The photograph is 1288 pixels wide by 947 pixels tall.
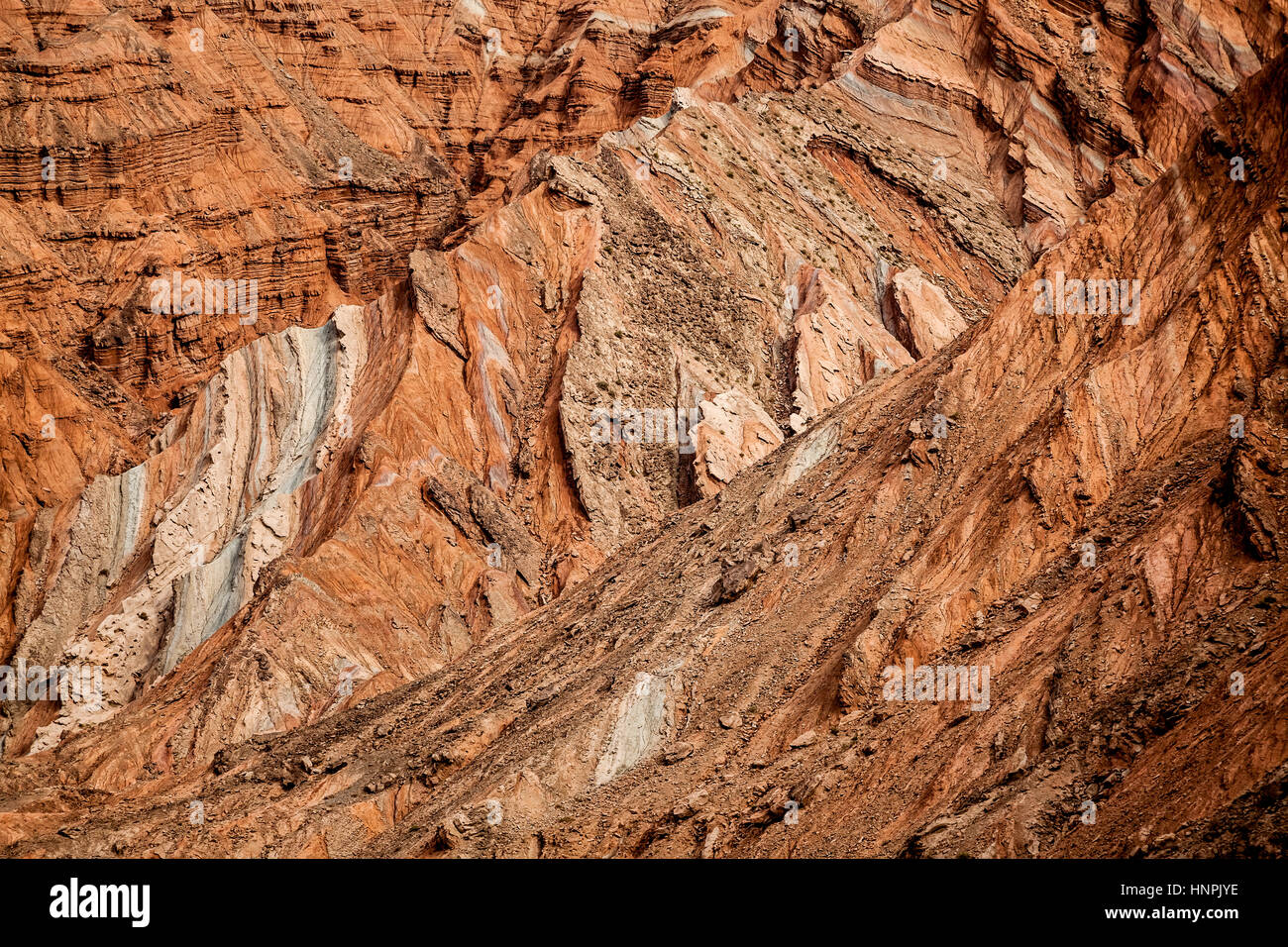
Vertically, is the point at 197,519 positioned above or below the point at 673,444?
below

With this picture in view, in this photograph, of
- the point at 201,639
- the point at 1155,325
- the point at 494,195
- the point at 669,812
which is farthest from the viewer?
the point at 494,195

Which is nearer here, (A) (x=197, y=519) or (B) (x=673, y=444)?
(B) (x=673, y=444)

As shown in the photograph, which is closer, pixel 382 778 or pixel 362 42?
pixel 382 778

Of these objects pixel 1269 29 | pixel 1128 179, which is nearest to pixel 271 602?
pixel 1128 179

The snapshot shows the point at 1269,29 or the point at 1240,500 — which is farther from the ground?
the point at 1269,29

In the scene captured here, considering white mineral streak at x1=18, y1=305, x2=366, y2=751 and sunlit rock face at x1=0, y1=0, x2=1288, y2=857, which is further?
white mineral streak at x1=18, y1=305, x2=366, y2=751

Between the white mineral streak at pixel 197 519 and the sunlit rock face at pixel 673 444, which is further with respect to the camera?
the white mineral streak at pixel 197 519
